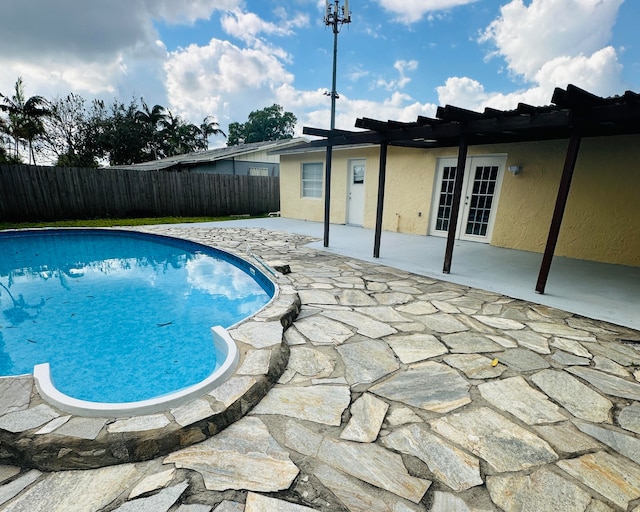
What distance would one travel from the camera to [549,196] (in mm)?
6281

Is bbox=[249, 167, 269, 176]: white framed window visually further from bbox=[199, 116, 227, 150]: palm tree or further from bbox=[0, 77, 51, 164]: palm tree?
bbox=[199, 116, 227, 150]: palm tree

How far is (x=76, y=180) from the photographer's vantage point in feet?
34.2

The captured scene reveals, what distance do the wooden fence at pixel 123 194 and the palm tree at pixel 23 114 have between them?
39.2 feet

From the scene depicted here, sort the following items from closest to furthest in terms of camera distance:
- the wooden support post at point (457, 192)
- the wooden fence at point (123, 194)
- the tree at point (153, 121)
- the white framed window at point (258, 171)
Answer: the wooden support post at point (457, 192)
the wooden fence at point (123, 194)
the white framed window at point (258, 171)
the tree at point (153, 121)

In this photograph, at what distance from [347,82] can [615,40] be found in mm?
10751

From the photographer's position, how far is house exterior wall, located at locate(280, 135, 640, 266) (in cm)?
552

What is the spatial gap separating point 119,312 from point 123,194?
29.4ft

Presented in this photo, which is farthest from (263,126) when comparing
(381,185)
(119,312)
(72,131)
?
(119,312)

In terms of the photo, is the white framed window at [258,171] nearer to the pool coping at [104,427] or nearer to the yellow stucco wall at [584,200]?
the yellow stucco wall at [584,200]

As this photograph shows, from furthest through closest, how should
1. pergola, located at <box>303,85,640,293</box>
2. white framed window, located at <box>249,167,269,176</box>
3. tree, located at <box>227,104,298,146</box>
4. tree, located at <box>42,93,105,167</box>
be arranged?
tree, located at <box>227,104,298,146</box>, tree, located at <box>42,93,105,167</box>, white framed window, located at <box>249,167,269,176</box>, pergola, located at <box>303,85,640,293</box>

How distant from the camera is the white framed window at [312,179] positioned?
34.8 feet

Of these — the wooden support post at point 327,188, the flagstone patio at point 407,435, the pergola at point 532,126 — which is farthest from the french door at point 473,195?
the flagstone patio at point 407,435

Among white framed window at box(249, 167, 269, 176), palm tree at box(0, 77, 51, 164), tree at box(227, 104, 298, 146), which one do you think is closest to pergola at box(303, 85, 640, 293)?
white framed window at box(249, 167, 269, 176)

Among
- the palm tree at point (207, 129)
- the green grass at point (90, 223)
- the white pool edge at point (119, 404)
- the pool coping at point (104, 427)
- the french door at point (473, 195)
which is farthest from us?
the palm tree at point (207, 129)
